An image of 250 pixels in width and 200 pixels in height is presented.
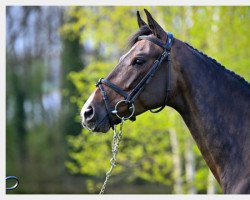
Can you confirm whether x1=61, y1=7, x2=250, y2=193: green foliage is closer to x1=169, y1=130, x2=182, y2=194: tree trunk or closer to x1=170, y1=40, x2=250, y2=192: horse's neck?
x1=169, y1=130, x2=182, y2=194: tree trunk

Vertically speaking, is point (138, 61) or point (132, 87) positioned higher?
point (138, 61)

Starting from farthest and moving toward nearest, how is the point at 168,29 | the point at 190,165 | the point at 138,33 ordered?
the point at 190,165, the point at 168,29, the point at 138,33

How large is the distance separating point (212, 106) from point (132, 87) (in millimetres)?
602

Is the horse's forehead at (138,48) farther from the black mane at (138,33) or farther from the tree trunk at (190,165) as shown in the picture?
the tree trunk at (190,165)

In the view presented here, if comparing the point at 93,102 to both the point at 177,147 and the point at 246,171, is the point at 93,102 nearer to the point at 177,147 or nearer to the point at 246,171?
the point at 246,171

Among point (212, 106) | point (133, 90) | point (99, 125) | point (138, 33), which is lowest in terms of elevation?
point (99, 125)

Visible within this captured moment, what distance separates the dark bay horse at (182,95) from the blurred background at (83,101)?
592cm

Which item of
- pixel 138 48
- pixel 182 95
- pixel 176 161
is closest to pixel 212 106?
pixel 182 95

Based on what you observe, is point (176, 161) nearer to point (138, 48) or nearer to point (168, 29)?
point (168, 29)

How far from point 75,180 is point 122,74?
14381 mm

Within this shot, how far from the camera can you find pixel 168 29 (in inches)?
417

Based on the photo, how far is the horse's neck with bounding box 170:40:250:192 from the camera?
331 cm

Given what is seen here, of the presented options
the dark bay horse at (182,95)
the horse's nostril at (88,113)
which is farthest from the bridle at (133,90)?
the horse's nostril at (88,113)

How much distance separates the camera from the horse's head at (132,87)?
338cm
